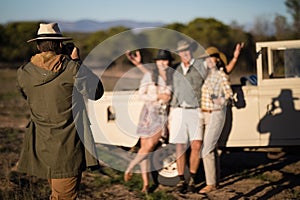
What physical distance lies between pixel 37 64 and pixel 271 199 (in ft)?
12.1

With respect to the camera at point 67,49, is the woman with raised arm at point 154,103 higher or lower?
lower

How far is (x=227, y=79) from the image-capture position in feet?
21.6

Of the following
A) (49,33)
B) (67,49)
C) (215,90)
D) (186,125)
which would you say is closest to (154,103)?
(186,125)

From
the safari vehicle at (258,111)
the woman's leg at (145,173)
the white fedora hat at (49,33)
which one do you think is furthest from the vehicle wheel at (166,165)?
the white fedora hat at (49,33)

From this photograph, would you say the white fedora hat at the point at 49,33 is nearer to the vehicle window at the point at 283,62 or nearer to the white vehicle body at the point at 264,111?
the white vehicle body at the point at 264,111

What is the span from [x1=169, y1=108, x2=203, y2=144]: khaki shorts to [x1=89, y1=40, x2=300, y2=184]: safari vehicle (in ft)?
1.52

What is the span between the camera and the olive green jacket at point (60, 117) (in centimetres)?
407

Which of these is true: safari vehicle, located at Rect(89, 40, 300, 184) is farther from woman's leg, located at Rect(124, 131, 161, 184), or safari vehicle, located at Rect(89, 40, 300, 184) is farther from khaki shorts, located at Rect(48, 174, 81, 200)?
khaki shorts, located at Rect(48, 174, 81, 200)

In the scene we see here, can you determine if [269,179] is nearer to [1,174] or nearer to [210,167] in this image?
[210,167]

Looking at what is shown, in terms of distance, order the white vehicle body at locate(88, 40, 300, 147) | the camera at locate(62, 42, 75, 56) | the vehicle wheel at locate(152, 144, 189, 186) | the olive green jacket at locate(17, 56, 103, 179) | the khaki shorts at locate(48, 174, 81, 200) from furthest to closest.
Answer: the vehicle wheel at locate(152, 144, 189, 186)
the white vehicle body at locate(88, 40, 300, 147)
the camera at locate(62, 42, 75, 56)
the khaki shorts at locate(48, 174, 81, 200)
the olive green jacket at locate(17, 56, 103, 179)

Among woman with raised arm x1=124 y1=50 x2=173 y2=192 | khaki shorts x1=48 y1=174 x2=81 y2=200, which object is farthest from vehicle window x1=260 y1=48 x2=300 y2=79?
khaki shorts x1=48 y1=174 x2=81 y2=200

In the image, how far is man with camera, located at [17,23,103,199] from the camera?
4074mm

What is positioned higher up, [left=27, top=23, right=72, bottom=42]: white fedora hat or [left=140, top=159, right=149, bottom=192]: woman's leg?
[left=27, top=23, right=72, bottom=42]: white fedora hat

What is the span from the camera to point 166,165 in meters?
7.14
